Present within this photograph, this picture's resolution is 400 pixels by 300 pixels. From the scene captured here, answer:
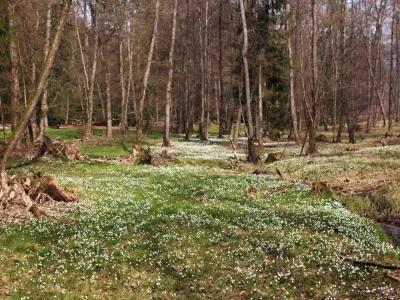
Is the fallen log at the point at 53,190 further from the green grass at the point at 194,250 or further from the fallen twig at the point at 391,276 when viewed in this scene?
the fallen twig at the point at 391,276

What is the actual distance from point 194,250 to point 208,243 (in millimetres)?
720

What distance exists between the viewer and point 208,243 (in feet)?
37.9

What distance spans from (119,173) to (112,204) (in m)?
9.12

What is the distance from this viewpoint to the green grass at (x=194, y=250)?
8.91m

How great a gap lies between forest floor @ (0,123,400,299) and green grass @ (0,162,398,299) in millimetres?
33

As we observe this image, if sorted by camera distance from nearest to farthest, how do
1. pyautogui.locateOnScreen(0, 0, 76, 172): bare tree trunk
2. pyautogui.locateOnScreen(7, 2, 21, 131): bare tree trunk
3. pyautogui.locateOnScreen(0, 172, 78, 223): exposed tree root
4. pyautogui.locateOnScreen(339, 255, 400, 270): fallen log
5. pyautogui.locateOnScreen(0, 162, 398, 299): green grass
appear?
pyautogui.locateOnScreen(0, 162, 398, 299): green grass < pyautogui.locateOnScreen(339, 255, 400, 270): fallen log < pyautogui.locateOnScreen(0, 172, 78, 223): exposed tree root < pyautogui.locateOnScreen(0, 0, 76, 172): bare tree trunk < pyautogui.locateOnScreen(7, 2, 21, 131): bare tree trunk

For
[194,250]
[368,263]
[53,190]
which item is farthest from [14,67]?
[368,263]

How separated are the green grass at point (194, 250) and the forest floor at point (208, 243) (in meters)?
0.03

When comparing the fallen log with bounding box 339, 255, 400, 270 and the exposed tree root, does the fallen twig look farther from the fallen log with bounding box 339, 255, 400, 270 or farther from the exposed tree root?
the exposed tree root

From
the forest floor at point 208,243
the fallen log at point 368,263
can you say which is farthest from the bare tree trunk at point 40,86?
the fallen log at point 368,263

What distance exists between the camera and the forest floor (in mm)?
8930

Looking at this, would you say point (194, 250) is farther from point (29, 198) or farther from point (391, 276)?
A: point (29, 198)

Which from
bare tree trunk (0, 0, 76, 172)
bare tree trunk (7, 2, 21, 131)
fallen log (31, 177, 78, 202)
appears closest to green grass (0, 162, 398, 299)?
fallen log (31, 177, 78, 202)

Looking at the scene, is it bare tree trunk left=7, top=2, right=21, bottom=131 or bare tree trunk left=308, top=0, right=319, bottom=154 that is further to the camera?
bare tree trunk left=308, top=0, right=319, bottom=154
